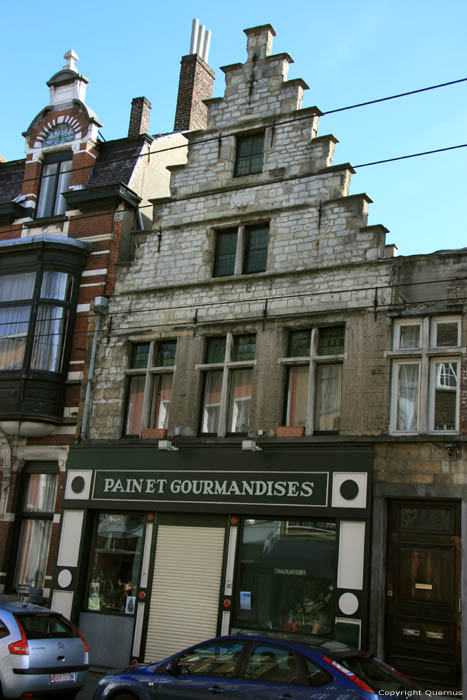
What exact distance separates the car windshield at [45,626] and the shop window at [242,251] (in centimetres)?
821

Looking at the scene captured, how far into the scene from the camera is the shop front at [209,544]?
14.6m

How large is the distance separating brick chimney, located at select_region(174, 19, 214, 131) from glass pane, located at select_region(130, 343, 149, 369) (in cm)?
863

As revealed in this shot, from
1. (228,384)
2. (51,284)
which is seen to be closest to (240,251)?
(228,384)

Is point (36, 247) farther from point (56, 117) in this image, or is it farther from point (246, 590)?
point (246, 590)

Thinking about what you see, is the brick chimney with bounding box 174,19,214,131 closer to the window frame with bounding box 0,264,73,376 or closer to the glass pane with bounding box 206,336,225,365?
the window frame with bounding box 0,264,73,376

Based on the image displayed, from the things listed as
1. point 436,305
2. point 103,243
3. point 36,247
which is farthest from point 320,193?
point 36,247

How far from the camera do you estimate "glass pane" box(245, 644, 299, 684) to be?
9.34 metres

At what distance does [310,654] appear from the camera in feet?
30.5

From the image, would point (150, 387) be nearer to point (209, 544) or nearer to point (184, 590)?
point (209, 544)

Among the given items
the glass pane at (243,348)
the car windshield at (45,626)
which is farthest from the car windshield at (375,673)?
the glass pane at (243,348)

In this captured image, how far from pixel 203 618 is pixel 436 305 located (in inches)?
298

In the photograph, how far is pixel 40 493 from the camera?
1908 cm

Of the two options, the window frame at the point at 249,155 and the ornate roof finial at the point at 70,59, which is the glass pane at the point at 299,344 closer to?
the window frame at the point at 249,155

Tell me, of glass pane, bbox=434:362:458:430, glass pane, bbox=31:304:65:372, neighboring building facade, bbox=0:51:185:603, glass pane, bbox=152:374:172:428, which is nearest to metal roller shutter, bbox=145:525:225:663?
glass pane, bbox=152:374:172:428
